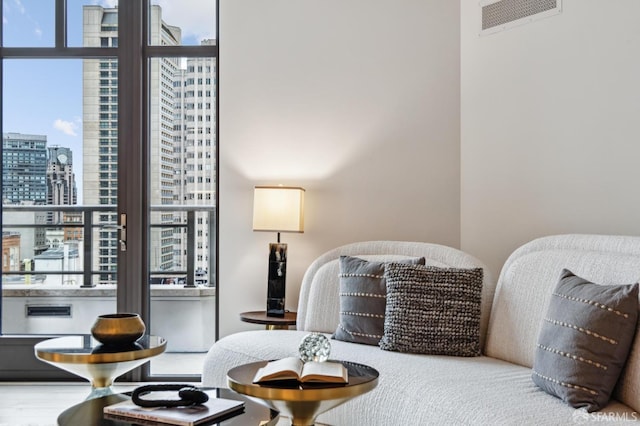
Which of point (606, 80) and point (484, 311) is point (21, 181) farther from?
point (606, 80)

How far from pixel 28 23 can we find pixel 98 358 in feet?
9.69

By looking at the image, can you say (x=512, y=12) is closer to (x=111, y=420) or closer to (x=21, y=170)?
(x=111, y=420)

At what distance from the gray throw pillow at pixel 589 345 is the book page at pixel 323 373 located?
29.0 inches

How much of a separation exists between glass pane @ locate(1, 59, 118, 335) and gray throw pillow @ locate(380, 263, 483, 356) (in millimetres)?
2202

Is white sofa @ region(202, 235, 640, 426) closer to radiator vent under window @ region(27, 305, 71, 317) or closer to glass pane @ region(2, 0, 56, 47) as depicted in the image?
radiator vent under window @ region(27, 305, 71, 317)

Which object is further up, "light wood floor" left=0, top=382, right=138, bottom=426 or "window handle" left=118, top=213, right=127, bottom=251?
"window handle" left=118, top=213, right=127, bottom=251

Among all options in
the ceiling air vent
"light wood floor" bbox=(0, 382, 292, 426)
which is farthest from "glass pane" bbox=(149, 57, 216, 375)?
the ceiling air vent

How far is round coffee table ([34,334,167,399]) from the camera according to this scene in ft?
7.52

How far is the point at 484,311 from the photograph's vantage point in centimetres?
301

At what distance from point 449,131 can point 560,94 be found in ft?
2.66

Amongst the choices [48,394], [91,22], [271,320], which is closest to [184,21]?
[91,22]

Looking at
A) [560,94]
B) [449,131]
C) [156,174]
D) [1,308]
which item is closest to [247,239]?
[156,174]

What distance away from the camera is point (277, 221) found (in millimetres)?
3684

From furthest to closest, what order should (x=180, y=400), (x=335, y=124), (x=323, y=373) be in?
(x=335, y=124)
(x=180, y=400)
(x=323, y=373)
